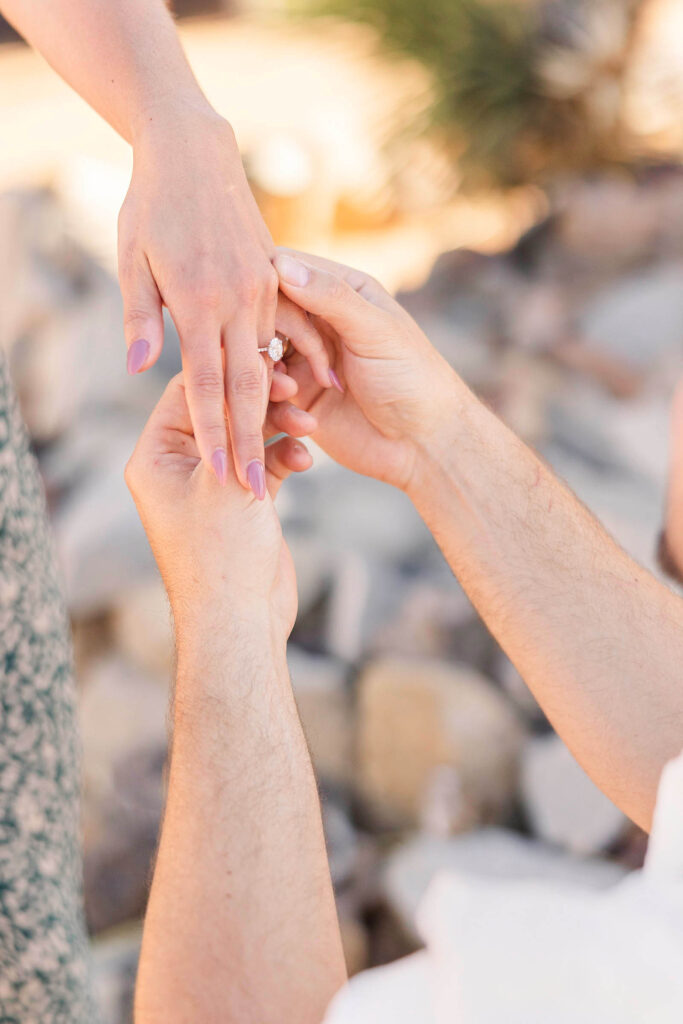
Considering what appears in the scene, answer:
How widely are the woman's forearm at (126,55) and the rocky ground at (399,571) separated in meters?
0.85

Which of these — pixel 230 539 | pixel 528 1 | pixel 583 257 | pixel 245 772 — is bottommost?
pixel 583 257

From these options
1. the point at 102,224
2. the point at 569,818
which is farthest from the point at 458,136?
the point at 569,818

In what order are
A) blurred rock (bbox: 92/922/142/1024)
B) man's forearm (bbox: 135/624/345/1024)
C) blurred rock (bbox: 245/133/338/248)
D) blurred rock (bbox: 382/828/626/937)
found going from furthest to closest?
blurred rock (bbox: 245/133/338/248), blurred rock (bbox: 382/828/626/937), blurred rock (bbox: 92/922/142/1024), man's forearm (bbox: 135/624/345/1024)

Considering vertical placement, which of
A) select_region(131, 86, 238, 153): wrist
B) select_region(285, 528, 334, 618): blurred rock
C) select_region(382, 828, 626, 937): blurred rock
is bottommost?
select_region(382, 828, 626, 937): blurred rock

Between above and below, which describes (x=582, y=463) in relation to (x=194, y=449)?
below

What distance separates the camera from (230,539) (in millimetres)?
860

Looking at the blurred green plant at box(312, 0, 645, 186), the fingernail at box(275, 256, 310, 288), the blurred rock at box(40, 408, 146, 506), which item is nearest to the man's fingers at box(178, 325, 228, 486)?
the fingernail at box(275, 256, 310, 288)

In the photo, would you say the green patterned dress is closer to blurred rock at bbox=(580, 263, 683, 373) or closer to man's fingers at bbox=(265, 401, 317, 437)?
man's fingers at bbox=(265, 401, 317, 437)

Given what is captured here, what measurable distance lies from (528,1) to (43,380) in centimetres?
209

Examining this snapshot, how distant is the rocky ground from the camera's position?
69.7 inches

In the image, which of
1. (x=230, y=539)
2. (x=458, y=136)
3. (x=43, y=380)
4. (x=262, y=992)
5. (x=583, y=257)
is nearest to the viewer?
(x=262, y=992)

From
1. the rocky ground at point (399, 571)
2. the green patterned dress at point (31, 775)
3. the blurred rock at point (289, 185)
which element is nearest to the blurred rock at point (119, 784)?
the rocky ground at point (399, 571)

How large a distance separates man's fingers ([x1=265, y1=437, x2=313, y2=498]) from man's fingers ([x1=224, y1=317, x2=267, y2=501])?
14 cm

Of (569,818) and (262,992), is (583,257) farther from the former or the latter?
(262,992)
